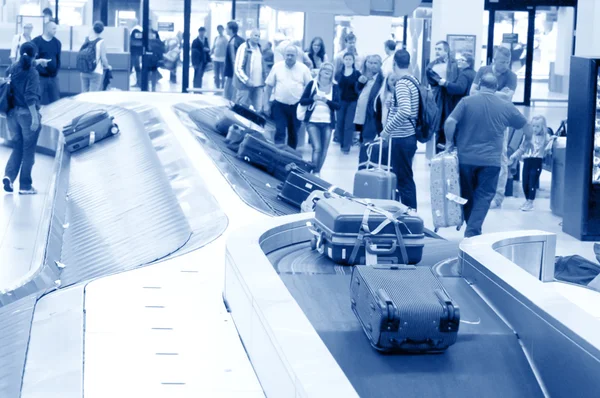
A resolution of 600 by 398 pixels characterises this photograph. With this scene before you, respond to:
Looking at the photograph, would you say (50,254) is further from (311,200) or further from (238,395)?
(238,395)

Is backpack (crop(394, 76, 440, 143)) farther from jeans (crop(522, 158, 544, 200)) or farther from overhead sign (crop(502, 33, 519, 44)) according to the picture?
overhead sign (crop(502, 33, 519, 44))

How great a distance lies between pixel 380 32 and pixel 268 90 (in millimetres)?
15689

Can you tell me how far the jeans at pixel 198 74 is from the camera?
2417 cm

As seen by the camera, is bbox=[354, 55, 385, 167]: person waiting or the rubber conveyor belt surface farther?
bbox=[354, 55, 385, 167]: person waiting

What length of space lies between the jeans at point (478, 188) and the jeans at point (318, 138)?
326 centimetres

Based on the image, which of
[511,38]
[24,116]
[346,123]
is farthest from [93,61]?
[511,38]

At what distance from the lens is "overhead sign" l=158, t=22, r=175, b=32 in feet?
89.9

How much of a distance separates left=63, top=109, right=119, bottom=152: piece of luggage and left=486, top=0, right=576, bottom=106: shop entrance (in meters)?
14.7

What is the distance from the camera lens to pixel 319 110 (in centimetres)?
1221

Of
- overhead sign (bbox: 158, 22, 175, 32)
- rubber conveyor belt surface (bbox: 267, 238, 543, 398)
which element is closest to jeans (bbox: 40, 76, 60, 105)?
overhead sign (bbox: 158, 22, 175, 32)

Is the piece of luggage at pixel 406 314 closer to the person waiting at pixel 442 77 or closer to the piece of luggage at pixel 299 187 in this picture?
the piece of luggage at pixel 299 187

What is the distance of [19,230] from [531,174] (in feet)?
18.2

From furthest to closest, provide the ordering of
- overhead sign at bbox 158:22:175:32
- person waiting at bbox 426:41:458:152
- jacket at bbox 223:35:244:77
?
overhead sign at bbox 158:22:175:32 < jacket at bbox 223:35:244:77 < person waiting at bbox 426:41:458:152

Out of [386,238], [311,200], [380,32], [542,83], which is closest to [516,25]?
[380,32]
